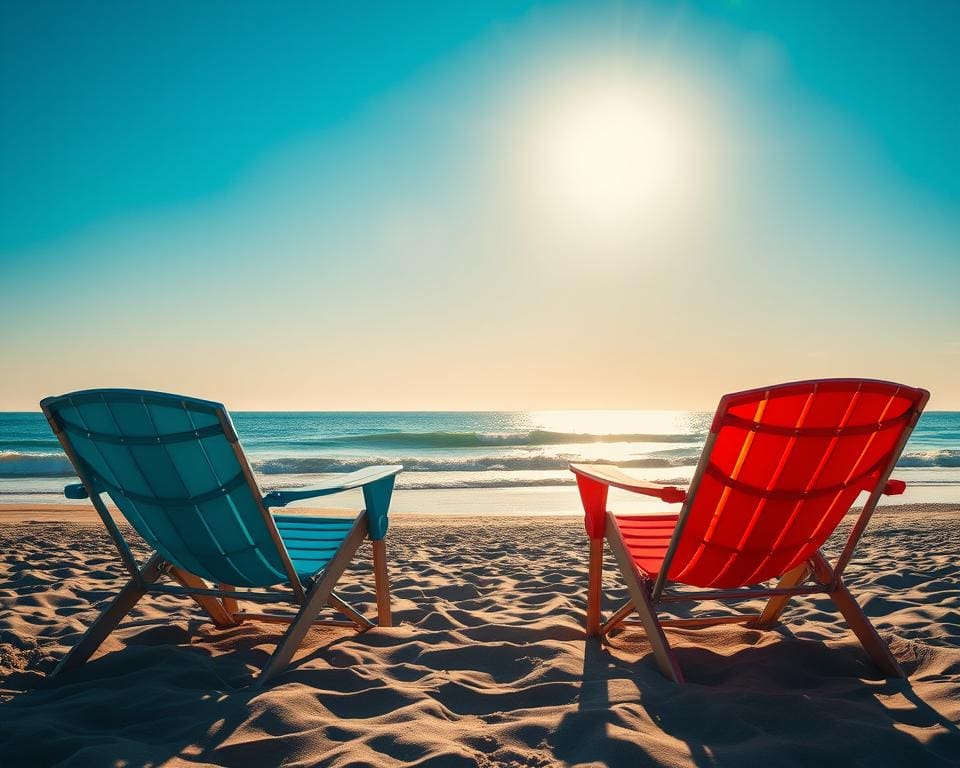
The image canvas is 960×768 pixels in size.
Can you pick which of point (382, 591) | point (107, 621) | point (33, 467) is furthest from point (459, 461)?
point (107, 621)

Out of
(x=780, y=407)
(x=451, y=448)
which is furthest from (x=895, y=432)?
(x=451, y=448)

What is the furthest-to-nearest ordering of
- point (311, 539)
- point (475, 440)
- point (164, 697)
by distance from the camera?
point (475, 440) → point (311, 539) → point (164, 697)

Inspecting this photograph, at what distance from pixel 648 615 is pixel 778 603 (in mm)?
879

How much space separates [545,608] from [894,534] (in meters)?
4.58

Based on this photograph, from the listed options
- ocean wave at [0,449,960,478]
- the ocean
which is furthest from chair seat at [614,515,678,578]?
ocean wave at [0,449,960,478]

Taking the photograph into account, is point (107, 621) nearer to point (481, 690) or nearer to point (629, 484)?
point (481, 690)

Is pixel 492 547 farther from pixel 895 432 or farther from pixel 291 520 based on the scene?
pixel 895 432

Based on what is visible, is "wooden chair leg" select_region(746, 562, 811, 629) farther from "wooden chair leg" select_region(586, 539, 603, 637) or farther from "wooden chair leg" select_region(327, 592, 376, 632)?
"wooden chair leg" select_region(327, 592, 376, 632)

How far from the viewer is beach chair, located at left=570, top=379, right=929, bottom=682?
6.73 ft

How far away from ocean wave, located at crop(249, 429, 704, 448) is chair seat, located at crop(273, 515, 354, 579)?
24537 millimetres

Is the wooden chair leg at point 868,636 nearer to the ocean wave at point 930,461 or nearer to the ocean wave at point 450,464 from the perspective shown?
the ocean wave at point 450,464

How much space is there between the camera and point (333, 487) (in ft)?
7.85

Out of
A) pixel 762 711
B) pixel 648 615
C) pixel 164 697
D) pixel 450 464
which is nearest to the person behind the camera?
pixel 762 711

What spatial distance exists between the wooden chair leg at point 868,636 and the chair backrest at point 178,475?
2.13 meters
